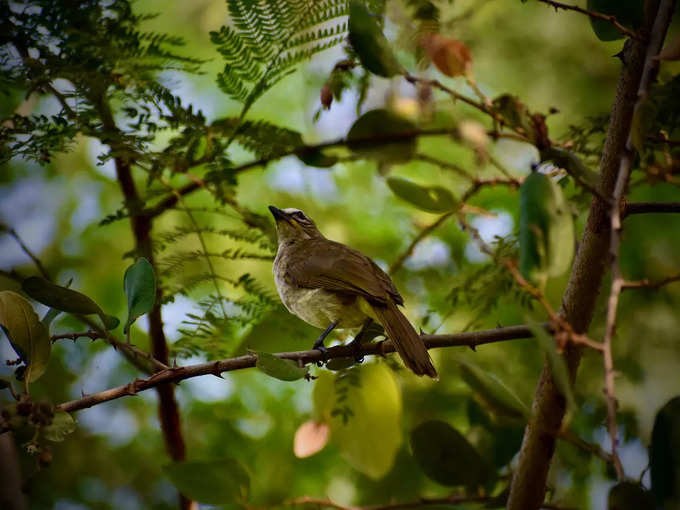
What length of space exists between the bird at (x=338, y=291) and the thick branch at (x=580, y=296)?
59cm

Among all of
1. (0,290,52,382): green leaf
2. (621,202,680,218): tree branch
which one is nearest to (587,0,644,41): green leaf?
(621,202,680,218): tree branch

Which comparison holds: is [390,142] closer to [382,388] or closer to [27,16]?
[382,388]

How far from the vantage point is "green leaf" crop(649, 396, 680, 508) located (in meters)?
1.47

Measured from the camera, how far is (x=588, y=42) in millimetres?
4105

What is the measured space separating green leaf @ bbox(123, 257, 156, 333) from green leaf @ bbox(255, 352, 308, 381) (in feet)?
1.00

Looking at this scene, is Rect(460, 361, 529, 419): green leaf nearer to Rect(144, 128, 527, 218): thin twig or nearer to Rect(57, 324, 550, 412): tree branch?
Rect(57, 324, 550, 412): tree branch

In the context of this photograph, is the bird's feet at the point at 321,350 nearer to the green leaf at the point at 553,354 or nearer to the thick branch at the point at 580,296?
the thick branch at the point at 580,296

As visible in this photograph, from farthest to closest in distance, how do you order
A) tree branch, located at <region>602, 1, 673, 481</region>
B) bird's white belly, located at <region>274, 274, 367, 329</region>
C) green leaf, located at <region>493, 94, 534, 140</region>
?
bird's white belly, located at <region>274, 274, 367, 329</region> < green leaf, located at <region>493, 94, 534, 140</region> < tree branch, located at <region>602, 1, 673, 481</region>

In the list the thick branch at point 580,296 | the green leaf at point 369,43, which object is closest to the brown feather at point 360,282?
the thick branch at point 580,296

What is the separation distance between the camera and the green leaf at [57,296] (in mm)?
1600

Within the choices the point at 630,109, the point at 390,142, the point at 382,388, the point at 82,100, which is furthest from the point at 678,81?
the point at 82,100

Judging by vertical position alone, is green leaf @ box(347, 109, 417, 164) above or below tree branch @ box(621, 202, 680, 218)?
above

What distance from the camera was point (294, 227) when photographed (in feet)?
11.9

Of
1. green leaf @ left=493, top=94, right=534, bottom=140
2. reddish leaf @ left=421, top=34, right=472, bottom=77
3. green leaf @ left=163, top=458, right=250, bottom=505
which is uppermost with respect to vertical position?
reddish leaf @ left=421, top=34, right=472, bottom=77
